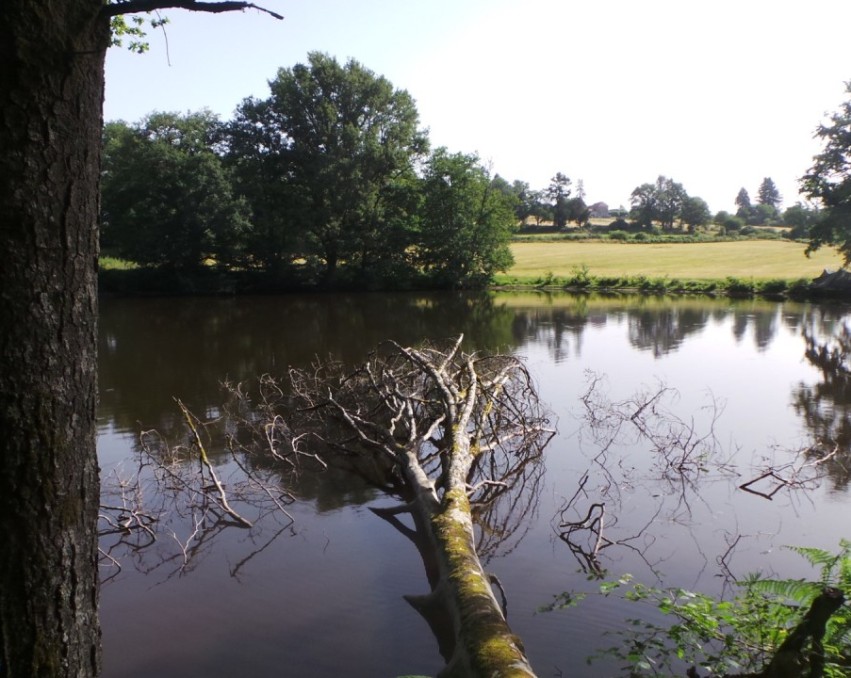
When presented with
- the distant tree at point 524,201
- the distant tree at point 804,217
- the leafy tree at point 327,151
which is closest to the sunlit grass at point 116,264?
the leafy tree at point 327,151

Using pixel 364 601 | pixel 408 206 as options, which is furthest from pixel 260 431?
pixel 408 206

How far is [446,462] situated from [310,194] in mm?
32526

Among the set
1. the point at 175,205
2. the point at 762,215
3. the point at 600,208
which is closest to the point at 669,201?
the point at 762,215

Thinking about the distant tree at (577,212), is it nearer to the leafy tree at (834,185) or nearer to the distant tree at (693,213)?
the distant tree at (693,213)

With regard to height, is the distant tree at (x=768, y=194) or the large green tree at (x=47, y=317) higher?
the distant tree at (x=768, y=194)

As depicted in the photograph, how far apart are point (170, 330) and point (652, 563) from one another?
20.1 meters

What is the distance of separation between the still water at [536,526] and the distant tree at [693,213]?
66.1 metres

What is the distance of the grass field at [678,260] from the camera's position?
4312cm

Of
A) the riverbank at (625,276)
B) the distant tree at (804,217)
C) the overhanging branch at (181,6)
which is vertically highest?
the distant tree at (804,217)

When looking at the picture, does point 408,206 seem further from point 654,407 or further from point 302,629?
point 302,629

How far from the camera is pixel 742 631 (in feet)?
14.0

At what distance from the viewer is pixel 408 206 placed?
135ft

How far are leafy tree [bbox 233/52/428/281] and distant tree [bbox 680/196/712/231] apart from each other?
50408 mm

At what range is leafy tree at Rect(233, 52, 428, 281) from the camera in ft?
124
